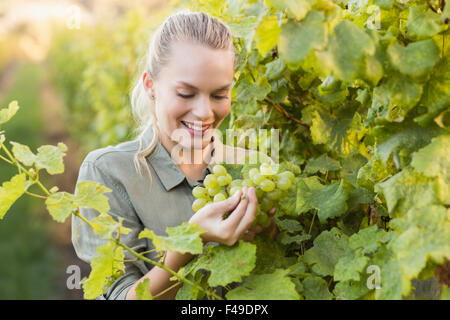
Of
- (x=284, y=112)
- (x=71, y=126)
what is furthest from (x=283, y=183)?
(x=71, y=126)

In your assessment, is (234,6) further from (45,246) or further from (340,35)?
(45,246)

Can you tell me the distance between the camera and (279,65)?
1.53 meters

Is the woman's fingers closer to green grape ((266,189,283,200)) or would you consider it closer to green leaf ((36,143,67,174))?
green grape ((266,189,283,200))

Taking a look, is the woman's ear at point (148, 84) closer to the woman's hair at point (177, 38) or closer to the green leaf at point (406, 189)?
the woman's hair at point (177, 38)

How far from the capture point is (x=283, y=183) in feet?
4.25

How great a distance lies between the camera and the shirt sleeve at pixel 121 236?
4.96 ft

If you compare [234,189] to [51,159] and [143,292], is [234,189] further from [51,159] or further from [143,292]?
[51,159]

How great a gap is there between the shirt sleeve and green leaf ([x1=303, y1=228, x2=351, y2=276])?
586mm

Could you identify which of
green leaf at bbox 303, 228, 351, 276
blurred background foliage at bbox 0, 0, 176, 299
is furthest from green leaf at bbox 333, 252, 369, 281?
blurred background foliage at bbox 0, 0, 176, 299

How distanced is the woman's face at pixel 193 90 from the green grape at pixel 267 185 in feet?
1.41

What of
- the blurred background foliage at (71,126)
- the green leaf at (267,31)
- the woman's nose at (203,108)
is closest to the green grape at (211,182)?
the woman's nose at (203,108)

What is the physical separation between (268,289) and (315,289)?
150 millimetres

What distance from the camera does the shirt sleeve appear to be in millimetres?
1513
